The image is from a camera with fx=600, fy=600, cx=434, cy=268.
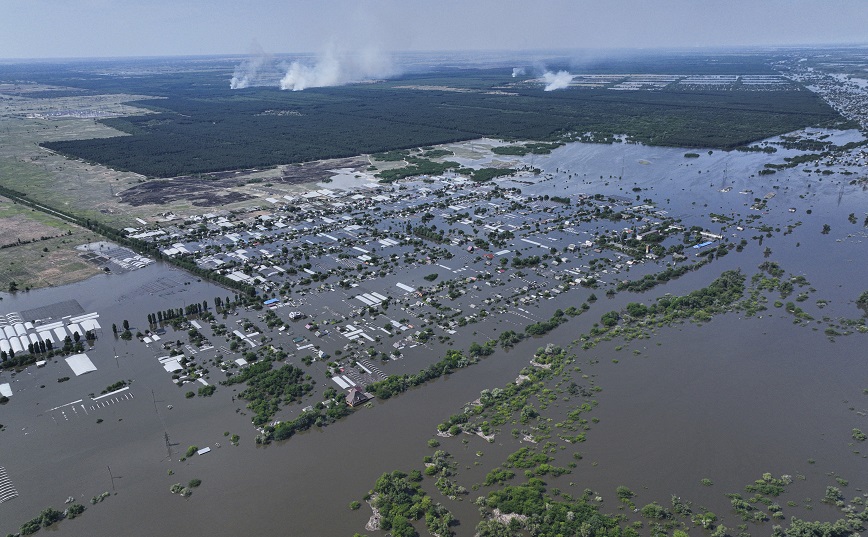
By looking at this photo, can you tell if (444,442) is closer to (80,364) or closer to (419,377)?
(419,377)

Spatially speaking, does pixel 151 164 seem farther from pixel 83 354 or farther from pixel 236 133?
pixel 83 354

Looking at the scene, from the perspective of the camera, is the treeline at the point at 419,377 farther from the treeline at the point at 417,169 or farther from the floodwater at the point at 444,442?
the treeline at the point at 417,169

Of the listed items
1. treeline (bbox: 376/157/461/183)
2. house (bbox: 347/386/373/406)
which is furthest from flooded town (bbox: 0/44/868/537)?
treeline (bbox: 376/157/461/183)

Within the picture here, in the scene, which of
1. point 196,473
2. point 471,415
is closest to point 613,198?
point 471,415

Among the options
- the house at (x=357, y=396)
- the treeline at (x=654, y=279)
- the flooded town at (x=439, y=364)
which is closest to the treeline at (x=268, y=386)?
the flooded town at (x=439, y=364)

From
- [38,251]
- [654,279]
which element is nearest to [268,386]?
[654,279]

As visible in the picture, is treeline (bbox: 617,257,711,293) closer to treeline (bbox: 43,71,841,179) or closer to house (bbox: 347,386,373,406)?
house (bbox: 347,386,373,406)

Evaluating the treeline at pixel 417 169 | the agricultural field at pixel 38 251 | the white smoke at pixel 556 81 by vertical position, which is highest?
the white smoke at pixel 556 81

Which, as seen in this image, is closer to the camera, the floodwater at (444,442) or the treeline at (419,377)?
the floodwater at (444,442)
